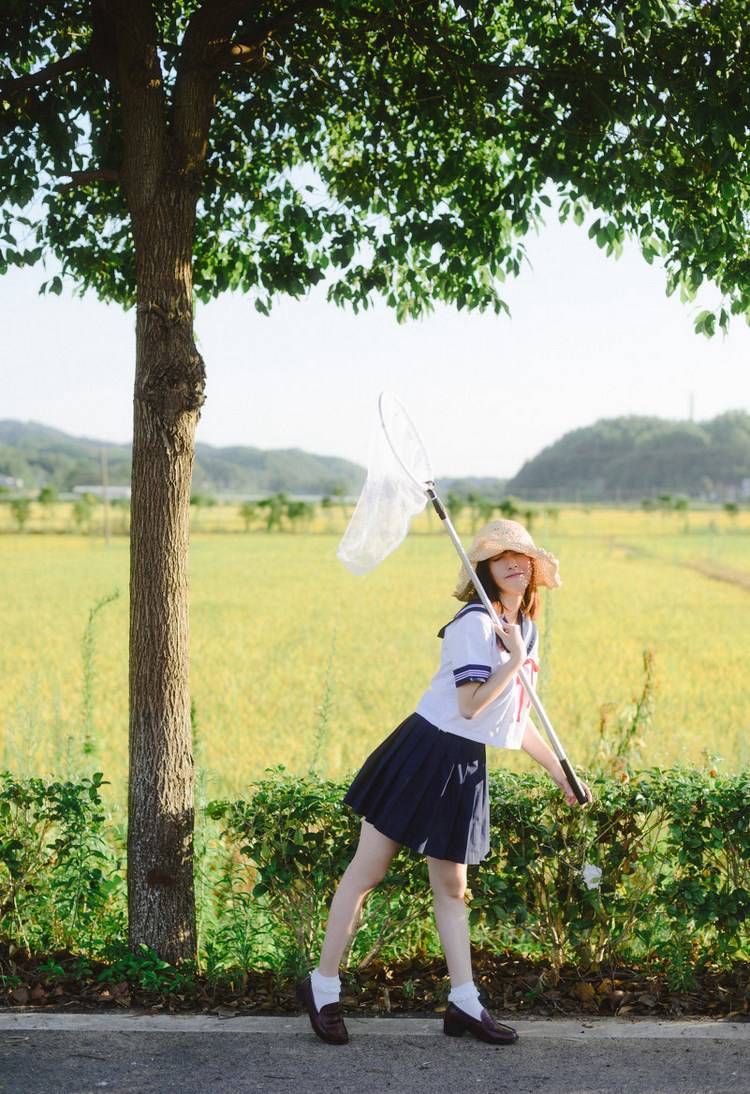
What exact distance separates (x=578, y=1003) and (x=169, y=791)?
1902 millimetres

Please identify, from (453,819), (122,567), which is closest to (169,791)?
(453,819)

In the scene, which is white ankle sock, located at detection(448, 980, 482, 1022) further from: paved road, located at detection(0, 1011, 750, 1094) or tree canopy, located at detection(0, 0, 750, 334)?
tree canopy, located at detection(0, 0, 750, 334)

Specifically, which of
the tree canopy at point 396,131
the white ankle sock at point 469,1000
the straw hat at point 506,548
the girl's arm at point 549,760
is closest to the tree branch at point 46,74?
the tree canopy at point 396,131

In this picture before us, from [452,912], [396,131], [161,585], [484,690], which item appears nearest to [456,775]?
[484,690]

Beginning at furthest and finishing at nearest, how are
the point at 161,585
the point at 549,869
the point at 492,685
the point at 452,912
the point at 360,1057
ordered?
the point at 161,585 → the point at 549,869 → the point at 452,912 → the point at 360,1057 → the point at 492,685

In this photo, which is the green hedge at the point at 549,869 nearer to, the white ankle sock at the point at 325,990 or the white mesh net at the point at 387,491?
the white ankle sock at the point at 325,990

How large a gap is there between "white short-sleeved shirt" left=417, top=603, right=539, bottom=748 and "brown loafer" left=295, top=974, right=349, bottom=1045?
115cm

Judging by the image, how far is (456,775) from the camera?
13.2ft

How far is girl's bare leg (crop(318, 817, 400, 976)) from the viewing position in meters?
4.11

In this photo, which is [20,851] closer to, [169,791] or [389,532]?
[169,791]

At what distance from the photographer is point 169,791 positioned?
15.7ft

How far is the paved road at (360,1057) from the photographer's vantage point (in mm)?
3775

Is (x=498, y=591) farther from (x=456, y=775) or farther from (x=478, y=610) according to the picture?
(x=456, y=775)

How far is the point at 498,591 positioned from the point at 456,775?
2.32ft
